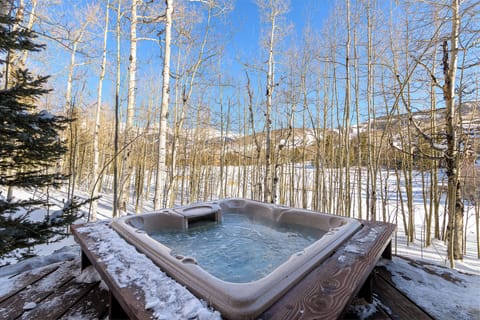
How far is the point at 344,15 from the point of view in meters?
3.44

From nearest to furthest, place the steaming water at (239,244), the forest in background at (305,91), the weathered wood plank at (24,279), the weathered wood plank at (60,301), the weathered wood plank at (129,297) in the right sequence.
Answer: the weathered wood plank at (129,297)
the weathered wood plank at (60,301)
the weathered wood plank at (24,279)
the steaming water at (239,244)
the forest in background at (305,91)

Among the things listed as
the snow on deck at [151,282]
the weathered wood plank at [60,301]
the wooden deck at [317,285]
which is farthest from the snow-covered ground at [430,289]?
the weathered wood plank at [60,301]

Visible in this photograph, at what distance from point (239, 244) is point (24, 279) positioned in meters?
1.50

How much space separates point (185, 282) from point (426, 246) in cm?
384

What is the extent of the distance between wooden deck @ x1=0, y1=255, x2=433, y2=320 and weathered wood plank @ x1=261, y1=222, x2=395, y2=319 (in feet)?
0.59

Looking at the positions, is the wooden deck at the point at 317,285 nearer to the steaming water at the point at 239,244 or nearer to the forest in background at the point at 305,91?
the steaming water at the point at 239,244

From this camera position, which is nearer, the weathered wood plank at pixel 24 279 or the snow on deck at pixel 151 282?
the snow on deck at pixel 151 282

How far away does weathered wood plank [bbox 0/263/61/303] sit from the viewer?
3.90 feet

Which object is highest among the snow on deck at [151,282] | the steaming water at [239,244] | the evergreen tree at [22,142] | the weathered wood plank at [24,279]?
the evergreen tree at [22,142]

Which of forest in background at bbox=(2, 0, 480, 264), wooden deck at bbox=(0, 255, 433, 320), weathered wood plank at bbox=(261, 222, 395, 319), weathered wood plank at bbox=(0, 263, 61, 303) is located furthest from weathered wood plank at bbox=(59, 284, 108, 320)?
forest in background at bbox=(2, 0, 480, 264)

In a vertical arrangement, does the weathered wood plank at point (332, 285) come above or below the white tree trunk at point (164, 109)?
below

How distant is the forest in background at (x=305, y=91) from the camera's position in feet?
7.86

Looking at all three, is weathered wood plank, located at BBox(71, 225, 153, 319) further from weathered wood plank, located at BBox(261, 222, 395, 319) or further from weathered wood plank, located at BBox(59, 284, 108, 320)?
weathered wood plank, located at BBox(261, 222, 395, 319)

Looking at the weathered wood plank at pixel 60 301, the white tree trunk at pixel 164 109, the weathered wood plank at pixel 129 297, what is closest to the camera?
the weathered wood plank at pixel 129 297
